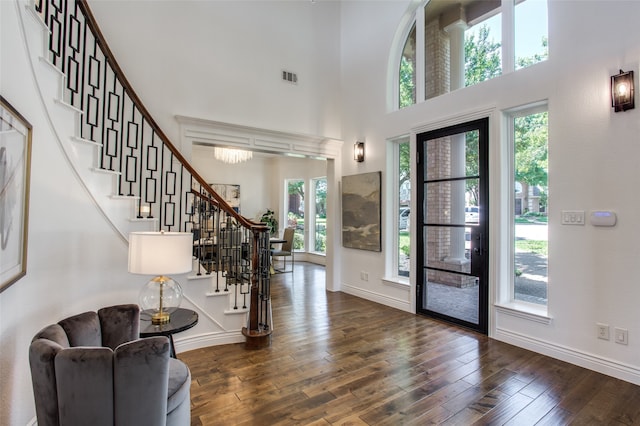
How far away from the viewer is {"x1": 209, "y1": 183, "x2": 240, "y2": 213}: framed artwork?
8906 mm

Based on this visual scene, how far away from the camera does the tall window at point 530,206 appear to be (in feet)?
10.9

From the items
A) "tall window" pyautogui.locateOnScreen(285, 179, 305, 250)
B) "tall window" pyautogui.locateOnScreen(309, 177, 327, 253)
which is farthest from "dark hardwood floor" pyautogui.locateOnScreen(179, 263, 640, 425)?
"tall window" pyautogui.locateOnScreen(285, 179, 305, 250)

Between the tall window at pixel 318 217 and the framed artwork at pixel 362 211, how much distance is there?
9.99 ft

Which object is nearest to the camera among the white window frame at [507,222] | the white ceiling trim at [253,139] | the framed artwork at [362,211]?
the white window frame at [507,222]

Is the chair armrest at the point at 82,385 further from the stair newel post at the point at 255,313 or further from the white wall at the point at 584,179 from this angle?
the white wall at the point at 584,179

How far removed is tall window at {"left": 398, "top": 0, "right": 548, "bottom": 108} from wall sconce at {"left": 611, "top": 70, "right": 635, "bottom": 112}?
30.9 inches

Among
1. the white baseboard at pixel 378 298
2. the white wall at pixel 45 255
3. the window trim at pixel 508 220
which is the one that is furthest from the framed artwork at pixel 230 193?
the window trim at pixel 508 220

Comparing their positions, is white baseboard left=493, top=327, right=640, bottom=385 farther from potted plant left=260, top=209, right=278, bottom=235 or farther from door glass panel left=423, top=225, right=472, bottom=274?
potted plant left=260, top=209, right=278, bottom=235

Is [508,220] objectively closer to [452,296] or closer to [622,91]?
[452,296]

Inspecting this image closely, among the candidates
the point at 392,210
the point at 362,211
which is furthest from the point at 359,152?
the point at 392,210

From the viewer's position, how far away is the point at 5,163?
1461 millimetres

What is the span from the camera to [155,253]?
2176mm

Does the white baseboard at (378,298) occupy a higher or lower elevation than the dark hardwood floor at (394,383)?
higher

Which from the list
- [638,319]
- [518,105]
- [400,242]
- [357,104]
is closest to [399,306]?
[400,242]
